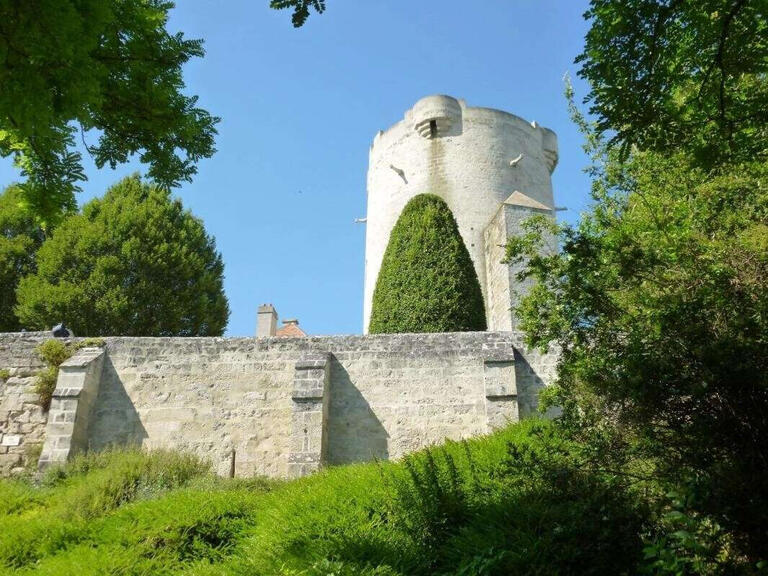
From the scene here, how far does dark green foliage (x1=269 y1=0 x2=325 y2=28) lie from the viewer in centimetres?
429

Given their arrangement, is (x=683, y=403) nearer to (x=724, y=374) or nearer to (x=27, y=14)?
(x=724, y=374)

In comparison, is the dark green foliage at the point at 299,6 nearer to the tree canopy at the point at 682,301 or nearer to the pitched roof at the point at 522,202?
the tree canopy at the point at 682,301

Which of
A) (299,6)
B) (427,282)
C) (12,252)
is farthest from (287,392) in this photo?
(12,252)

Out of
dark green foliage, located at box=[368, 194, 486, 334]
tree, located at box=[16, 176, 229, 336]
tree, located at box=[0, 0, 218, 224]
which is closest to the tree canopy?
tree, located at box=[0, 0, 218, 224]

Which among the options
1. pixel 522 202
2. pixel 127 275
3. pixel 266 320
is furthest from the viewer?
pixel 266 320

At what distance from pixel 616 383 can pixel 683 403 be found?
65 cm

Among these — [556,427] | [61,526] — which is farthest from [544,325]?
[61,526]

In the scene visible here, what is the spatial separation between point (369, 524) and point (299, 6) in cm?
429

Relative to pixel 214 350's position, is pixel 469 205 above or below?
above

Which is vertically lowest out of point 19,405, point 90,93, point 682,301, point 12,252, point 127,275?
point 19,405

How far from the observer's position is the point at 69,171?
4.88m

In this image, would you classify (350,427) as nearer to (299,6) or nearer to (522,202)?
(299,6)

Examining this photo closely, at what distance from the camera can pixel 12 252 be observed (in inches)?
760

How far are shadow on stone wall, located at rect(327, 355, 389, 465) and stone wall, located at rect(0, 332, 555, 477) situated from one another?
0.02m
